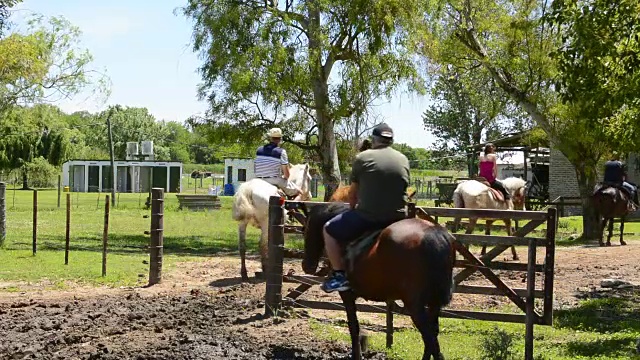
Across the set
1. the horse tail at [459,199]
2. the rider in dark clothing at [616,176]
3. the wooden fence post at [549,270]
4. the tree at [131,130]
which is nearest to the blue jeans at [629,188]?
the rider in dark clothing at [616,176]

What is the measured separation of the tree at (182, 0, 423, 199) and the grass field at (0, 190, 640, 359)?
4.03m

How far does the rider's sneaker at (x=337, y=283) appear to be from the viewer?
8016mm

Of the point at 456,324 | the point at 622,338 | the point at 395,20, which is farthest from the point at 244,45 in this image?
the point at 622,338

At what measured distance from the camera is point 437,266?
23.1 feet

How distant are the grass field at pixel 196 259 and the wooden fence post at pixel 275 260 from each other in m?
0.74

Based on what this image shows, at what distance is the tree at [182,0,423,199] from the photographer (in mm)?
22375

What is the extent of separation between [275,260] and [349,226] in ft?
9.20

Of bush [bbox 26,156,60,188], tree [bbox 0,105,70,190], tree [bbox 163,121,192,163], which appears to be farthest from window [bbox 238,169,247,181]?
tree [bbox 163,121,192,163]

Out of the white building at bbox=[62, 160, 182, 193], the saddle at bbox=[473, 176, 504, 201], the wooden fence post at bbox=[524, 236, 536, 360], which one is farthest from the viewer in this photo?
the white building at bbox=[62, 160, 182, 193]

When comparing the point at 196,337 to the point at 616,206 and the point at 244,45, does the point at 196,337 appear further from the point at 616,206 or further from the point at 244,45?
the point at 616,206

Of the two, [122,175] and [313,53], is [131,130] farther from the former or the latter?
[313,53]

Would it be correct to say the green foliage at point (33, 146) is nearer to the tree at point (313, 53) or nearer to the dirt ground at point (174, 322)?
the tree at point (313, 53)

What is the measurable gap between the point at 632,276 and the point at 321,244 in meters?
9.18

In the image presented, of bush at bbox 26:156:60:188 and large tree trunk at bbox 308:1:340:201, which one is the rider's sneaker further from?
bush at bbox 26:156:60:188
